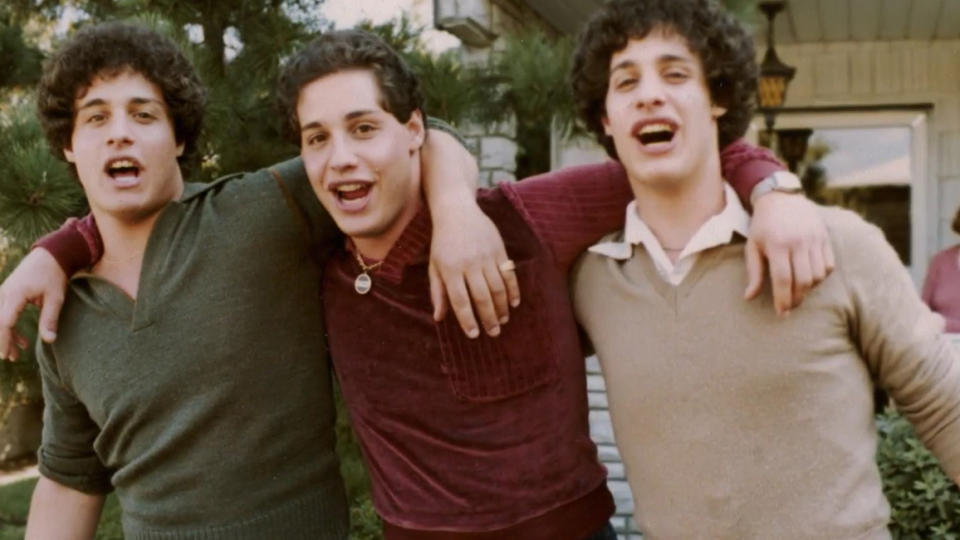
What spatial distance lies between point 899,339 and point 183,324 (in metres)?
1.19

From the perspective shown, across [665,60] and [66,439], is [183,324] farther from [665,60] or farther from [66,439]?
[665,60]

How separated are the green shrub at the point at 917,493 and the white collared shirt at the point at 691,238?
1362 mm

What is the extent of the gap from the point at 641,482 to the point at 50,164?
1900 mm

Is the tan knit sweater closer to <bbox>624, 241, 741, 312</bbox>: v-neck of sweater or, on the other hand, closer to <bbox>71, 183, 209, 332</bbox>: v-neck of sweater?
<bbox>624, 241, 741, 312</bbox>: v-neck of sweater

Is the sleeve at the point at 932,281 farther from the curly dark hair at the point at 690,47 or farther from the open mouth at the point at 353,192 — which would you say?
the open mouth at the point at 353,192

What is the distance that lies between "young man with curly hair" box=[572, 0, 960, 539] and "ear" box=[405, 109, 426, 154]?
38 centimetres

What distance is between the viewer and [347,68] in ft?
6.15

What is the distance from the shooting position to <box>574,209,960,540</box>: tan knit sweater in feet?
5.30

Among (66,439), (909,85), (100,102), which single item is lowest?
(66,439)

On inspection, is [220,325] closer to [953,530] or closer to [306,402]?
[306,402]

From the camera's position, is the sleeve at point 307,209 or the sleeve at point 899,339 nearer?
the sleeve at point 899,339

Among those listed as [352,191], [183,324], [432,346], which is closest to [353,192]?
[352,191]

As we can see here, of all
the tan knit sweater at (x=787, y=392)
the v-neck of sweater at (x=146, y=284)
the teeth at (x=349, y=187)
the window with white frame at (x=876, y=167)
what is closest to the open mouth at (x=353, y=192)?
the teeth at (x=349, y=187)

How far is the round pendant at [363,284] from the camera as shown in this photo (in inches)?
74.1
